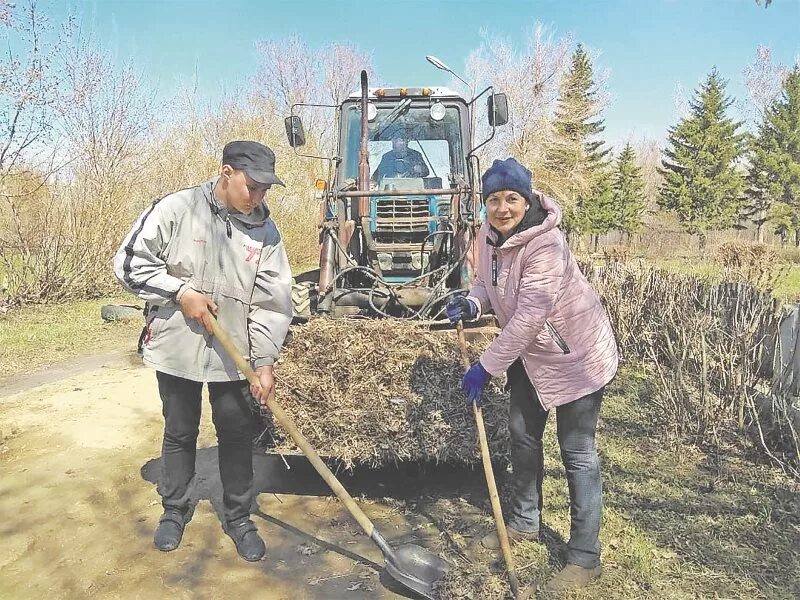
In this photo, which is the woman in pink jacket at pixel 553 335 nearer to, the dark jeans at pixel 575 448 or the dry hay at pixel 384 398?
the dark jeans at pixel 575 448

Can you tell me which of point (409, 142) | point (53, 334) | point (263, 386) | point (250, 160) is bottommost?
point (53, 334)

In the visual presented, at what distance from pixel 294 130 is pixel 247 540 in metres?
3.45

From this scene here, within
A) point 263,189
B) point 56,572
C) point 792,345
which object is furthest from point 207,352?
point 792,345

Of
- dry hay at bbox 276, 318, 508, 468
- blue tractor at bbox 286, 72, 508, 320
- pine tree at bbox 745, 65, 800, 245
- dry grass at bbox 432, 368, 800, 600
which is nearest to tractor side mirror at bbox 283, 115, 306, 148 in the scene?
blue tractor at bbox 286, 72, 508, 320

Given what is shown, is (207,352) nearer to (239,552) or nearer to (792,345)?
(239,552)

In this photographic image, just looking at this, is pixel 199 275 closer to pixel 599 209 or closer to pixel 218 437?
pixel 218 437

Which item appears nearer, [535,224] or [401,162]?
[535,224]

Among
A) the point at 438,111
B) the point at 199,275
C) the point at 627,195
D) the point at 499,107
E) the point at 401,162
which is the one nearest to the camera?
the point at 199,275

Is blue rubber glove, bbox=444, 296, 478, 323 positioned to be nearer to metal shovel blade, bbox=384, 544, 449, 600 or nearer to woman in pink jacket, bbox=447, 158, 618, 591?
woman in pink jacket, bbox=447, 158, 618, 591

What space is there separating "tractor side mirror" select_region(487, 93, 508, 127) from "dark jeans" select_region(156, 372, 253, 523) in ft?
10.8

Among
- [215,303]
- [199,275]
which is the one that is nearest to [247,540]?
[215,303]

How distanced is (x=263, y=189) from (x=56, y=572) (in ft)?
6.64

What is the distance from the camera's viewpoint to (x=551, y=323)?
2.77 meters

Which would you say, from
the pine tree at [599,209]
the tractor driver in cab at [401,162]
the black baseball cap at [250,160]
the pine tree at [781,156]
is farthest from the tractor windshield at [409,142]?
the pine tree at [781,156]
